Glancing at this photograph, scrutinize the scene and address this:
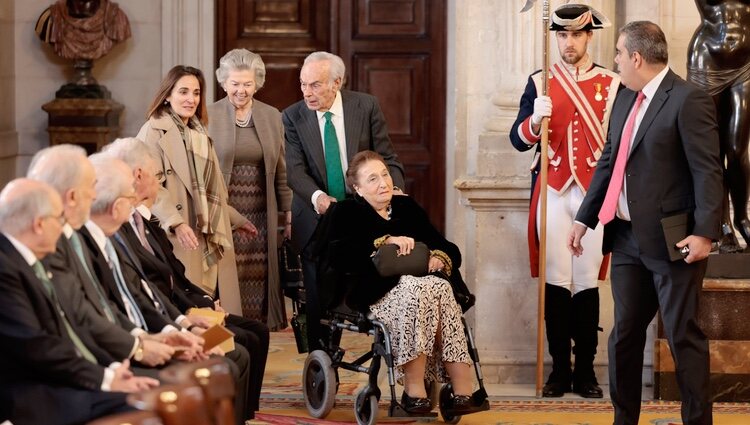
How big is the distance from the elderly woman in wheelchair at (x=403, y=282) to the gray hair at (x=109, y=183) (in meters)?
1.62

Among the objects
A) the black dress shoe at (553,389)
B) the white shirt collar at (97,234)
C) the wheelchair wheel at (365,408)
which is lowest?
the black dress shoe at (553,389)

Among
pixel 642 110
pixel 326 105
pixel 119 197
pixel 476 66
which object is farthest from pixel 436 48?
pixel 119 197

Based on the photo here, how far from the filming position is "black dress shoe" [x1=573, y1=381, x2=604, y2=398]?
21.9ft

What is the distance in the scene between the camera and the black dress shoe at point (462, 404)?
5.95m

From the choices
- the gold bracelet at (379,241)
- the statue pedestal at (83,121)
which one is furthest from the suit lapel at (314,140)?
the statue pedestal at (83,121)

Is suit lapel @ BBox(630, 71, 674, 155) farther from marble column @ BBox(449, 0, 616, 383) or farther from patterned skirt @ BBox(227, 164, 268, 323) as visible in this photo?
patterned skirt @ BBox(227, 164, 268, 323)

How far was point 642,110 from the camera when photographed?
541 cm

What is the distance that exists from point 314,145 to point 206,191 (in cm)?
60

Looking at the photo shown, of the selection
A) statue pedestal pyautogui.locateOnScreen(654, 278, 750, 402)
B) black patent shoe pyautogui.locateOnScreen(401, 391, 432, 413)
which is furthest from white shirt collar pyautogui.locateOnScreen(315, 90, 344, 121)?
statue pedestal pyautogui.locateOnScreen(654, 278, 750, 402)

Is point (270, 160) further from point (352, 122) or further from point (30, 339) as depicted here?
point (30, 339)

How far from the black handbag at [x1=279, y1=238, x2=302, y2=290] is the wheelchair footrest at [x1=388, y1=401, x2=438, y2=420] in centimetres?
81

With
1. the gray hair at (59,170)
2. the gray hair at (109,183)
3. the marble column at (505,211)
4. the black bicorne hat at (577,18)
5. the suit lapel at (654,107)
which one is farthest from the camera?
the marble column at (505,211)

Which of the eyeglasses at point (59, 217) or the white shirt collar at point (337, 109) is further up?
the white shirt collar at point (337, 109)

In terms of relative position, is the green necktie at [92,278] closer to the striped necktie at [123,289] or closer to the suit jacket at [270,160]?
the striped necktie at [123,289]
